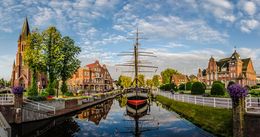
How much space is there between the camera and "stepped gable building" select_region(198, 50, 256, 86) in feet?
305

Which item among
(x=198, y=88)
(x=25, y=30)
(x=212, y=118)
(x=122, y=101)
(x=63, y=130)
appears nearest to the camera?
(x=212, y=118)

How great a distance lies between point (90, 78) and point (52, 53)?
230ft

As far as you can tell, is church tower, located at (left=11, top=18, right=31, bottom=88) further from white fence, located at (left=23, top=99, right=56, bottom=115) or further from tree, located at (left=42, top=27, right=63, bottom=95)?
white fence, located at (left=23, top=99, right=56, bottom=115)

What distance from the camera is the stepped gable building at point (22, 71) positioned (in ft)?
278

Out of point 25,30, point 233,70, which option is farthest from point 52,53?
point 233,70

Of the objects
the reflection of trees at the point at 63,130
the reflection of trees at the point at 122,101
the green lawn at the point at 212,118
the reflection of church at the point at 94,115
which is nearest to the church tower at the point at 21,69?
the reflection of trees at the point at 122,101

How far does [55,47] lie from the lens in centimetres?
4459

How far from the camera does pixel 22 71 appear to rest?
8588 centimetres

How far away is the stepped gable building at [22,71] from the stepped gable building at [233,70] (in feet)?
217

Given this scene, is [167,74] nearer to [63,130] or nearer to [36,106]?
[36,106]

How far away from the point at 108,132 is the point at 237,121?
11.2m

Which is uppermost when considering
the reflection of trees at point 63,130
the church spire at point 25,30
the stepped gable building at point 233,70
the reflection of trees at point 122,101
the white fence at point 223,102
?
the church spire at point 25,30

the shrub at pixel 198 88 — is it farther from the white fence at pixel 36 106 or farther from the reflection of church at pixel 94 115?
the white fence at pixel 36 106

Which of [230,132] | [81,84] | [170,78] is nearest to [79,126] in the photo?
[230,132]
